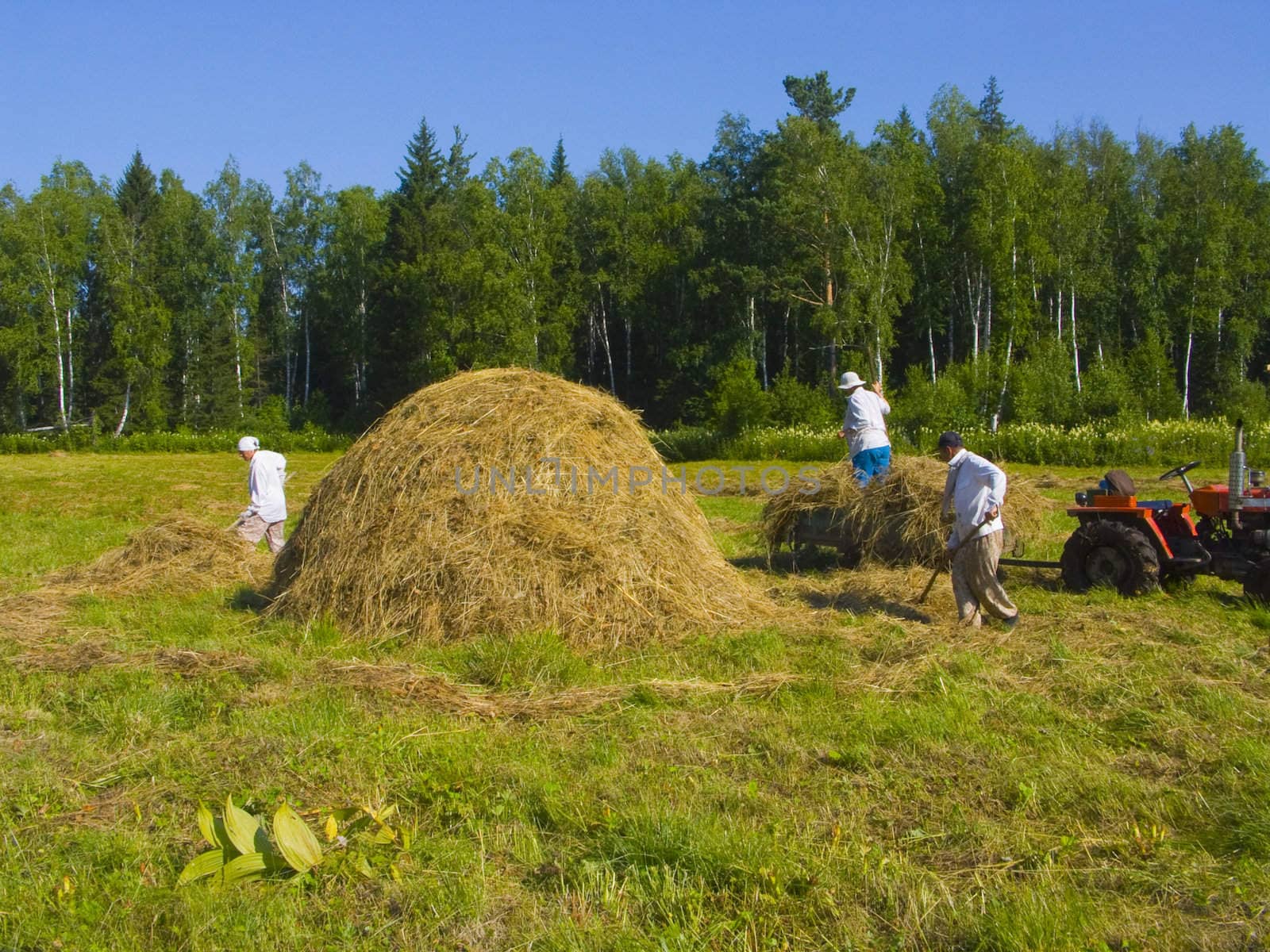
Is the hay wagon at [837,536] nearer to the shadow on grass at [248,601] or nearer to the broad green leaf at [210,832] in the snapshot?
the shadow on grass at [248,601]

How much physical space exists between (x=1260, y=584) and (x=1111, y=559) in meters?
1.11

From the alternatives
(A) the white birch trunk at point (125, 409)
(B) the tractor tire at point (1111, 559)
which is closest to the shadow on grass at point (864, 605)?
(B) the tractor tire at point (1111, 559)

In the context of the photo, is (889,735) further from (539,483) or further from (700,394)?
(700,394)

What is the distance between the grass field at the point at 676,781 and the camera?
3.67 metres

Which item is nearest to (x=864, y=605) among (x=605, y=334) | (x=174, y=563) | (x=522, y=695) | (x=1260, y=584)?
(x=1260, y=584)

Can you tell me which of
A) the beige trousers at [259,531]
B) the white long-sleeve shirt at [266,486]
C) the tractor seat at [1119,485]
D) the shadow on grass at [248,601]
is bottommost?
the shadow on grass at [248,601]

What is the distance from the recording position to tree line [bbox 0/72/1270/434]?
1522 inches

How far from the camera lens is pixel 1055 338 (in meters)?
38.1

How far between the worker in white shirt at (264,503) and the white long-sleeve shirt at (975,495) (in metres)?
6.94

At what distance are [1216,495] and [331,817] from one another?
24.3 ft

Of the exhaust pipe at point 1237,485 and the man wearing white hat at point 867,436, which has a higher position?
the man wearing white hat at point 867,436

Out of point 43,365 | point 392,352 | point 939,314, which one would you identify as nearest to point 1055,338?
point 939,314

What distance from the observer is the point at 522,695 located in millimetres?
6285

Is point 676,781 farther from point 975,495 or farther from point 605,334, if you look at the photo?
point 605,334
